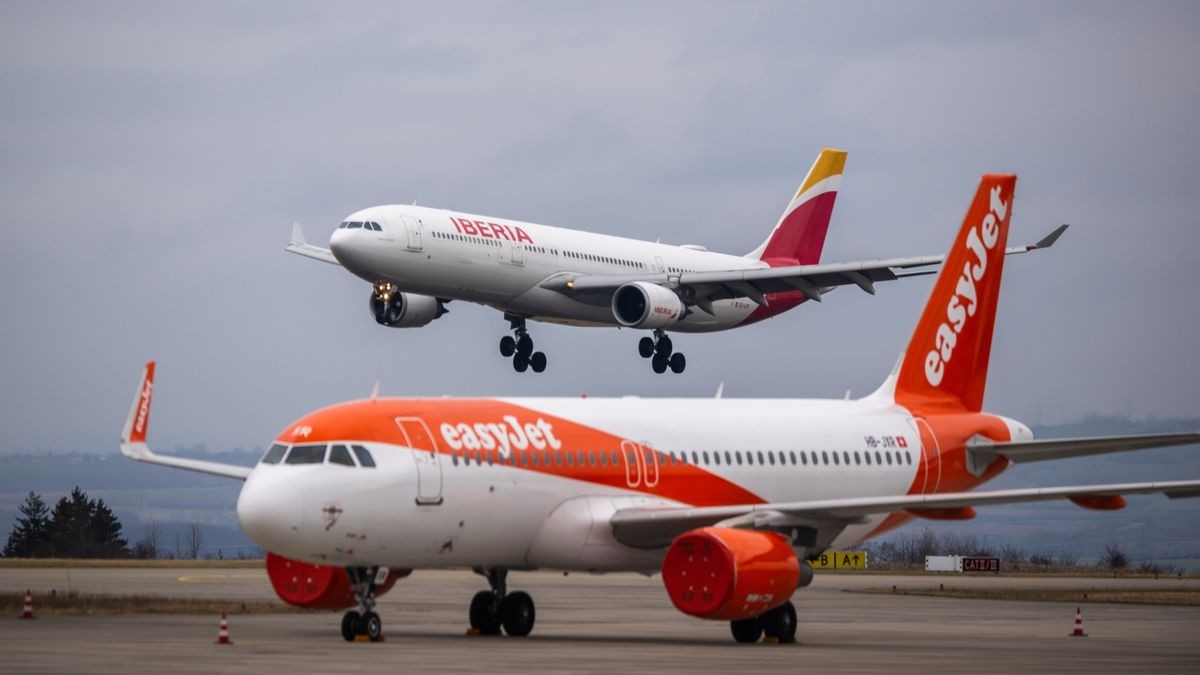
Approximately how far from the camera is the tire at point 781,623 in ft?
98.7

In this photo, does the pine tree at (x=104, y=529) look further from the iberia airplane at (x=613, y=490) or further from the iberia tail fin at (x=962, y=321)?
the iberia tail fin at (x=962, y=321)

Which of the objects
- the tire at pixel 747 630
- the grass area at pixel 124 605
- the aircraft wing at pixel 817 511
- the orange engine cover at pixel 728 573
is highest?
the aircraft wing at pixel 817 511

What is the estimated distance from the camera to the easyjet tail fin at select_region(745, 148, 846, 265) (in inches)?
2940

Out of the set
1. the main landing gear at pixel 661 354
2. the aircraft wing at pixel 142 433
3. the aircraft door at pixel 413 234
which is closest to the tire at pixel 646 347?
the main landing gear at pixel 661 354

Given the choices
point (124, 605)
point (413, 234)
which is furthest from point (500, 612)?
point (413, 234)

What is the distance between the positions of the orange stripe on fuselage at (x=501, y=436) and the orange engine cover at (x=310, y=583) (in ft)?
8.45

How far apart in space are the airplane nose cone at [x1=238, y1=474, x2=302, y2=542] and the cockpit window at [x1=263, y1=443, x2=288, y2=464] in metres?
0.62

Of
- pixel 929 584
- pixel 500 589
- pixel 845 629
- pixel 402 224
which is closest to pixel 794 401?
pixel 845 629

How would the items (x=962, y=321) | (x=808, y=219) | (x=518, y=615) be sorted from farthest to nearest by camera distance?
(x=808, y=219) < (x=962, y=321) < (x=518, y=615)

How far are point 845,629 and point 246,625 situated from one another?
9648 mm

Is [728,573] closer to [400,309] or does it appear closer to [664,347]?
[400,309]

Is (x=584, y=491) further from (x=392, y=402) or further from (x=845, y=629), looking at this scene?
(x=845, y=629)

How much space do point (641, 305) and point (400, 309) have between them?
7325 mm

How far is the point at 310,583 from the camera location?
30531 millimetres
